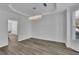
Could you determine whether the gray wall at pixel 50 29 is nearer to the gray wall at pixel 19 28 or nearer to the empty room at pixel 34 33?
the empty room at pixel 34 33

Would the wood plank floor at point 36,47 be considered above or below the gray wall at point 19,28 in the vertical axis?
below

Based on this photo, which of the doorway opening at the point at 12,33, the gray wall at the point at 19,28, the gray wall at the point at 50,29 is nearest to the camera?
the doorway opening at the point at 12,33

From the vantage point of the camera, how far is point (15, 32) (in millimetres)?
1122

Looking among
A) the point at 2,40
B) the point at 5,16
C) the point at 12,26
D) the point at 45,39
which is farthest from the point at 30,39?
the point at 5,16

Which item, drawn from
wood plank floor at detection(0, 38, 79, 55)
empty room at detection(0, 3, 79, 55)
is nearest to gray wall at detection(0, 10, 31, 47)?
empty room at detection(0, 3, 79, 55)

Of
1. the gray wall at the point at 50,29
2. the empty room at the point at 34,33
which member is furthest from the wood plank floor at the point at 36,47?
the gray wall at the point at 50,29

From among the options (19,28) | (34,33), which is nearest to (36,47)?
(34,33)

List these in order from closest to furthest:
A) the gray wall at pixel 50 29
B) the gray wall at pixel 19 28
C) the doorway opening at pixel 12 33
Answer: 1. the doorway opening at pixel 12 33
2. the gray wall at pixel 19 28
3. the gray wall at pixel 50 29

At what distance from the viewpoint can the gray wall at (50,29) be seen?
129 centimetres

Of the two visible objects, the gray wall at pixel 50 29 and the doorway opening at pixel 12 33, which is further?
the gray wall at pixel 50 29

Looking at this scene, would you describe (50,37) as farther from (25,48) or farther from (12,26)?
(12,26)

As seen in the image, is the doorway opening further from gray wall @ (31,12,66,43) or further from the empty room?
gray wall @ (31,12,66,43)

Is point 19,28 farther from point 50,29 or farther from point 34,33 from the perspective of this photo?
point 50,29
